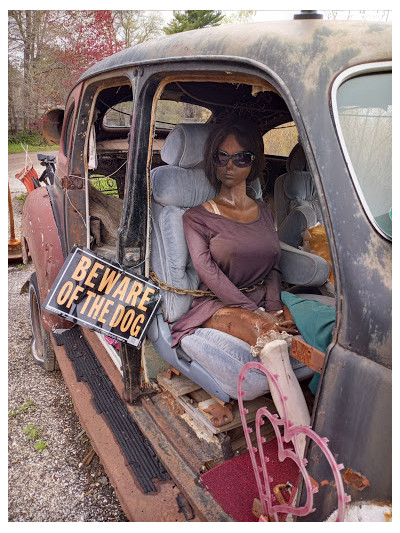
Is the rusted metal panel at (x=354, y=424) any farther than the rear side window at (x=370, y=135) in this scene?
No

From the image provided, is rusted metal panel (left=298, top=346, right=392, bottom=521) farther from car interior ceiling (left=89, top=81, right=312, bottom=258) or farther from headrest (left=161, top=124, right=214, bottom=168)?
headrest (left=161, top=124, right=214, bottom=168)

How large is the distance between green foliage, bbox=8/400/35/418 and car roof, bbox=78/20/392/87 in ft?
8.92

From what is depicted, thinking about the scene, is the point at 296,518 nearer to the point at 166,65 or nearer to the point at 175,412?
the point at 175,412

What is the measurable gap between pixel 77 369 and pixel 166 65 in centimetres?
201

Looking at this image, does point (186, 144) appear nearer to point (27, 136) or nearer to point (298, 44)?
point (298, 44)

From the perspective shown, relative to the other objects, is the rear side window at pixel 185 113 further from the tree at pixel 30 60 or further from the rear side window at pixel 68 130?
the tree at pixel 30 60

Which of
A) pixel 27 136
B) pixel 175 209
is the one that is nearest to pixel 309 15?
pixel 175 209

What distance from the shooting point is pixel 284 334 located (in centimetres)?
163

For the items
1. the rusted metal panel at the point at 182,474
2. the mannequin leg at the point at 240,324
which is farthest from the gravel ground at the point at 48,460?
the mannequin leg at the point at 240,324

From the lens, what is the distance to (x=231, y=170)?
8.02 feet

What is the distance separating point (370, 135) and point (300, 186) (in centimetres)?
242

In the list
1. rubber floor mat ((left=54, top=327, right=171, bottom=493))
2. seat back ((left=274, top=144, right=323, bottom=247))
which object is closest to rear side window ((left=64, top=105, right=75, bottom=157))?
rubber floor mat ((left=54, top=327, right=171, bottom=493))

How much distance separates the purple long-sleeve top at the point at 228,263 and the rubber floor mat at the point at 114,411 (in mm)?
540

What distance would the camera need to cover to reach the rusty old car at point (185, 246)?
116 cm
